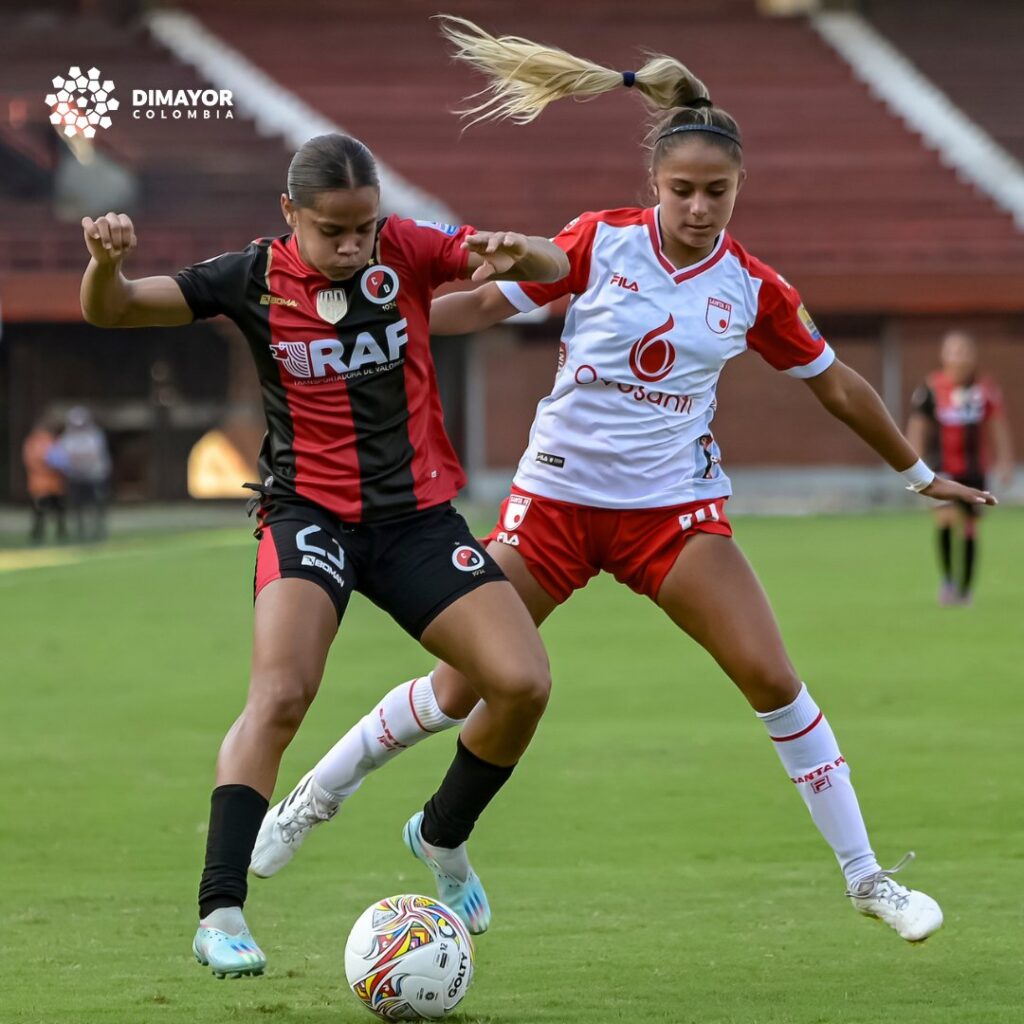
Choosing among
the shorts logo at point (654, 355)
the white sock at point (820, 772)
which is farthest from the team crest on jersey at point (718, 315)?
the white sock at point (820, 772)

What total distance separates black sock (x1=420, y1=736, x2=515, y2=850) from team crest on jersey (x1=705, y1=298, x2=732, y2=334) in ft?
4.47

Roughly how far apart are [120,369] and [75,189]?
314 centimetres

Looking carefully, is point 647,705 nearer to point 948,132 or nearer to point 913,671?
point 913,671

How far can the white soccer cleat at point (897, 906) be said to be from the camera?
16.1ft

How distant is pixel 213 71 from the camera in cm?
3538

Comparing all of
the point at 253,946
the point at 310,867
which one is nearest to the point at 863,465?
the point at 310,867

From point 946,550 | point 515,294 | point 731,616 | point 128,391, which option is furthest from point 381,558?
Answer: point 128,391

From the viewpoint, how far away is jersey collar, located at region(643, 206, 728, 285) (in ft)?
17.6

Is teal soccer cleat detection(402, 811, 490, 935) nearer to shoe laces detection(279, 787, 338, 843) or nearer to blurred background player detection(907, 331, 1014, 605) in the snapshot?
shoe laces detection(279, 787, 338, 843)

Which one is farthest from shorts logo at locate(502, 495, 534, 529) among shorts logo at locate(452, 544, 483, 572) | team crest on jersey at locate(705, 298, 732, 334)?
team crest on jersey at locate(705, 298, 732, 334)

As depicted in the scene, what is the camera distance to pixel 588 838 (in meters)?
6.76

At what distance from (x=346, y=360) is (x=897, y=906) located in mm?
2027

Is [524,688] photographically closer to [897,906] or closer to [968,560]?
[897,906]

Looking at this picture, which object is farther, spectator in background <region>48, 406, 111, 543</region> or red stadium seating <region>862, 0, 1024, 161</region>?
red stadium seating <region>862, 0, 1024, 161</region>
